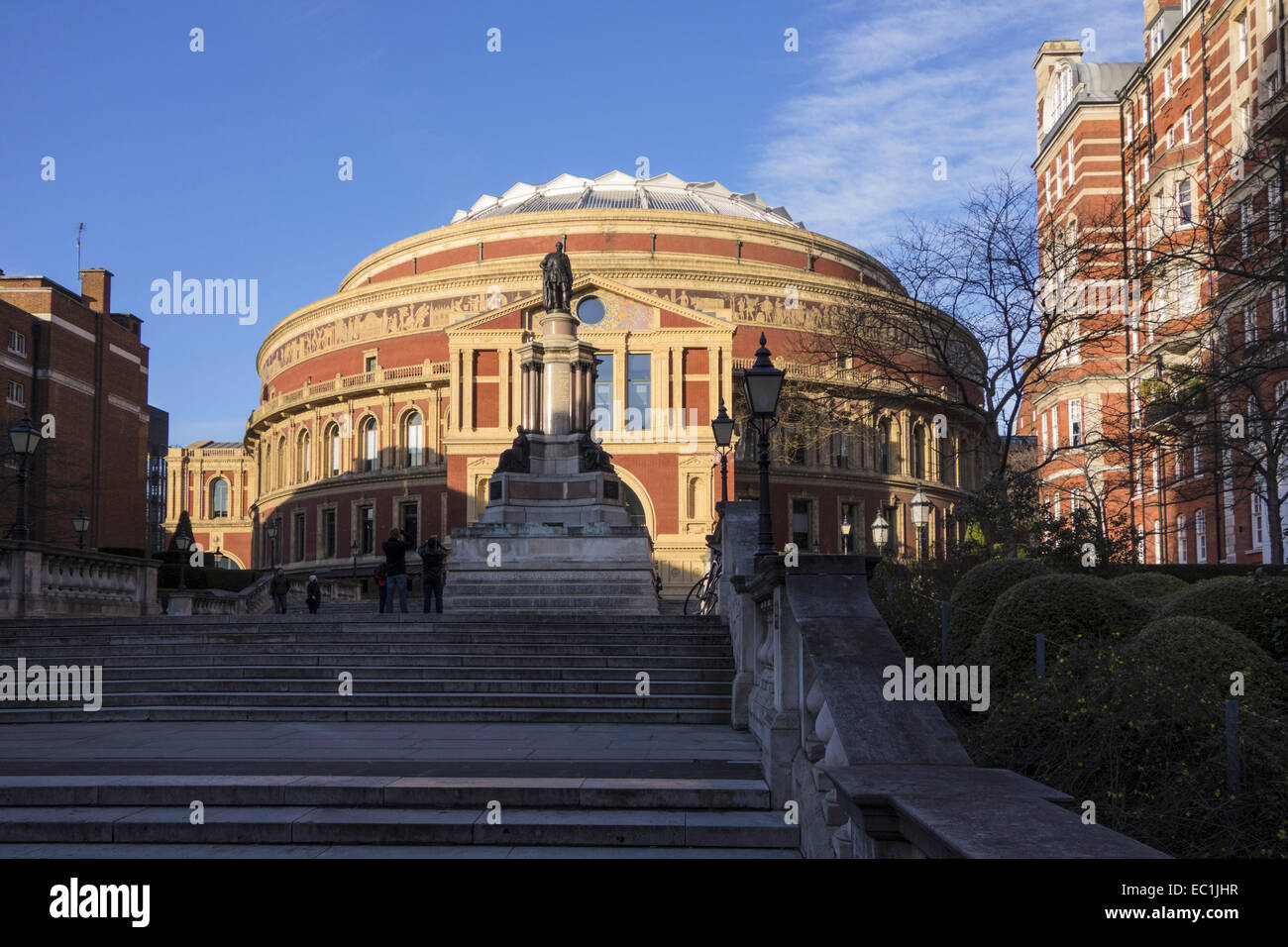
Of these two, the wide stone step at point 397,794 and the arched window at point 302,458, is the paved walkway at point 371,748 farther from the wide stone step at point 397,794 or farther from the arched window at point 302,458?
the arched window at point 302,458

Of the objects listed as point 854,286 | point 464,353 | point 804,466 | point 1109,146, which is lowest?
point 804,466

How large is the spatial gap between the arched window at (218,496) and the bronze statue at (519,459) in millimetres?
80513

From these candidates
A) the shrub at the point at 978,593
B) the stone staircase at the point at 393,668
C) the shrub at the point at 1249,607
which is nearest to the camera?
the shrub at the point at 1249,607

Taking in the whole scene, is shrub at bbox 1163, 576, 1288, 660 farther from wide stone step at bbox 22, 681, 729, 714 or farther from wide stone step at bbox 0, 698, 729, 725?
wide stone step at bbox 22, 681, 729, 714

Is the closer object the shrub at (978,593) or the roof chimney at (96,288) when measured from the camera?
the shrub at (978,593)

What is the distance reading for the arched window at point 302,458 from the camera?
73.5 meters

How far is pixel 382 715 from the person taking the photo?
13883mm

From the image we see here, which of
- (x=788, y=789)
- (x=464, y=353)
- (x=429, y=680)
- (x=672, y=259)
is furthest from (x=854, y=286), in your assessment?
(x=788, y=789)

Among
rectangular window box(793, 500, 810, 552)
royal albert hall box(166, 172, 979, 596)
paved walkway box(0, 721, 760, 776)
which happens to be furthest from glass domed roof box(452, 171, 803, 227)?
paved walkway box(0, 721, 760, 776)

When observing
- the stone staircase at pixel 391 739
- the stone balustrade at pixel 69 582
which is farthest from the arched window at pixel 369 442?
the stone staircase at pixel 391 739

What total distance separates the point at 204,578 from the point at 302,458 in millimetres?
31627
